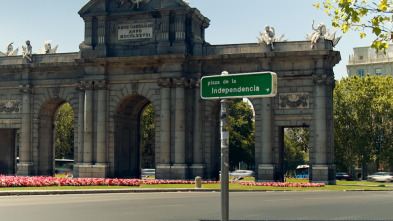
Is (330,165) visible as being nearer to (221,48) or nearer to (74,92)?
(221,48)

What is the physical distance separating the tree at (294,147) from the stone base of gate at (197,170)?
36874mm

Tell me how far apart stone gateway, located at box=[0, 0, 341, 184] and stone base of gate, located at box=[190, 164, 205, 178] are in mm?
83

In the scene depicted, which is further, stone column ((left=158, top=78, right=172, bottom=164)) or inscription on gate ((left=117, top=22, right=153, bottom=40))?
inscription on gate ((left=117, top=22, right=153, bottom=40))

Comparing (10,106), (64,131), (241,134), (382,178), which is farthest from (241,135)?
(10,106)

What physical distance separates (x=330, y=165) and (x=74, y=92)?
2340 centimetres

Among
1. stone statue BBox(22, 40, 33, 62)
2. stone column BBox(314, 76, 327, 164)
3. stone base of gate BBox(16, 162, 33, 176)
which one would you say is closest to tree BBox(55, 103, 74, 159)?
stone statue BBox(22, 40, 33, 62)

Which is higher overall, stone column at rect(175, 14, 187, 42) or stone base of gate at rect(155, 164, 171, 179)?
stone column at rect(175, 14, 187, 42)

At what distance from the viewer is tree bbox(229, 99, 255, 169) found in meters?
97.1

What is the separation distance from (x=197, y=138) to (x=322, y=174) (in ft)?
35.2

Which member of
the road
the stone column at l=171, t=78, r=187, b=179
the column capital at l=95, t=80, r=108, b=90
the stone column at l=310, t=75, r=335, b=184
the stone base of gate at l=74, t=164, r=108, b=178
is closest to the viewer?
the road

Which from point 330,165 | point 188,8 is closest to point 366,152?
point 330,165

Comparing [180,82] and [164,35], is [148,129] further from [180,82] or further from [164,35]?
[164,35]

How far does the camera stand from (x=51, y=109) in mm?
60312

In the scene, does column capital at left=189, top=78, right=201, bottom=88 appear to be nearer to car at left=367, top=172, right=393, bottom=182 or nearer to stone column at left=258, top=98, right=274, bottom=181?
stone column at left=258, top=98, right=274, bottom=181
